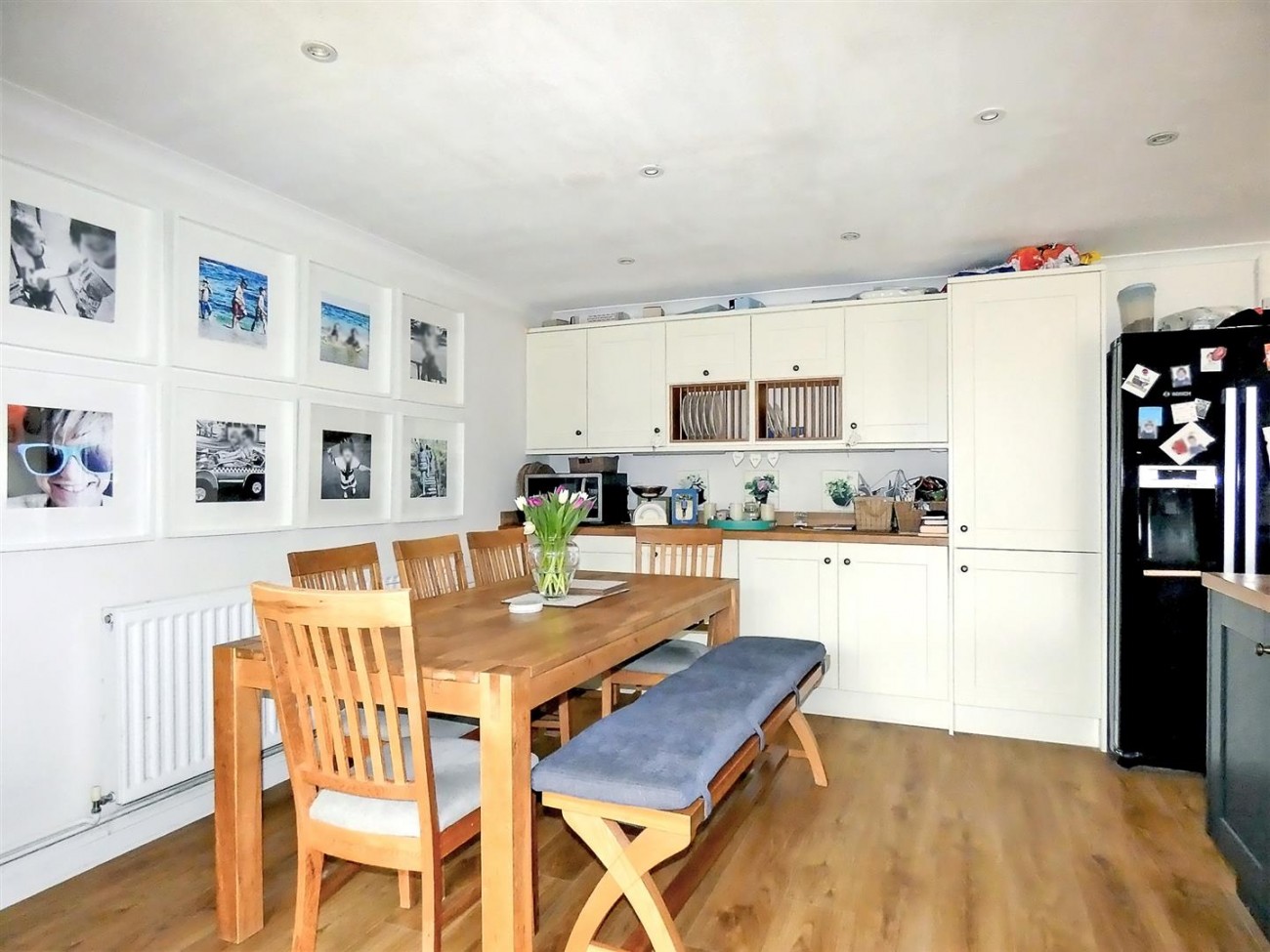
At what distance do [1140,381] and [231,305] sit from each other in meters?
3.74

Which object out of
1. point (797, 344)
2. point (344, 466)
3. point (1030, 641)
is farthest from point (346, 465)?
point (1030, 641)

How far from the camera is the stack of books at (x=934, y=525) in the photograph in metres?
3.72

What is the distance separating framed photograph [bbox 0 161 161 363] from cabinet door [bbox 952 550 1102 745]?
143 inches

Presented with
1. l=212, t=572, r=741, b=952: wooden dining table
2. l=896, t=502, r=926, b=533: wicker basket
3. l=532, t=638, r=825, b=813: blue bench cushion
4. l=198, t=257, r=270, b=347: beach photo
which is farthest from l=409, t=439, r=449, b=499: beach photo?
l=896, t=502, r=926, b=533: wicker basket

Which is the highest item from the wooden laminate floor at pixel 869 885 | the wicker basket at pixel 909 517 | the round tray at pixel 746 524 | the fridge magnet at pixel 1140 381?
the fridge magnet at pixel 1140 381

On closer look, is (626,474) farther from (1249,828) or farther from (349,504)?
(1249,828)

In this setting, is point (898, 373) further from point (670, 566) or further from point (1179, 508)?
point (670, 566)

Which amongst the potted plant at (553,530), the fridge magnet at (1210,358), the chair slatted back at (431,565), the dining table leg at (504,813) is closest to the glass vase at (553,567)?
the potted plant at (553,530)

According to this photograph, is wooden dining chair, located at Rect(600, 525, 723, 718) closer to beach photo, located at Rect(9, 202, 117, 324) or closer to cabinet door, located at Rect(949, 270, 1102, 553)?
cabinet door, located at Rect(949, 270, 1102, 553)

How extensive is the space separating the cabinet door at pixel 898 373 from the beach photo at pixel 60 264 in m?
3.38

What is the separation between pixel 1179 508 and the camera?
312cm

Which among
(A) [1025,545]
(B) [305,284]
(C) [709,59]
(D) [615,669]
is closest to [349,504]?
(B) [305,284]

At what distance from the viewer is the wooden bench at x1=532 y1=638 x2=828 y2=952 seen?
5.51 ft

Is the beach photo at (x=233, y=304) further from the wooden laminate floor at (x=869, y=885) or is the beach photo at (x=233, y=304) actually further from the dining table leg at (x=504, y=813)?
the dining table leg at (x=504, y=813)
